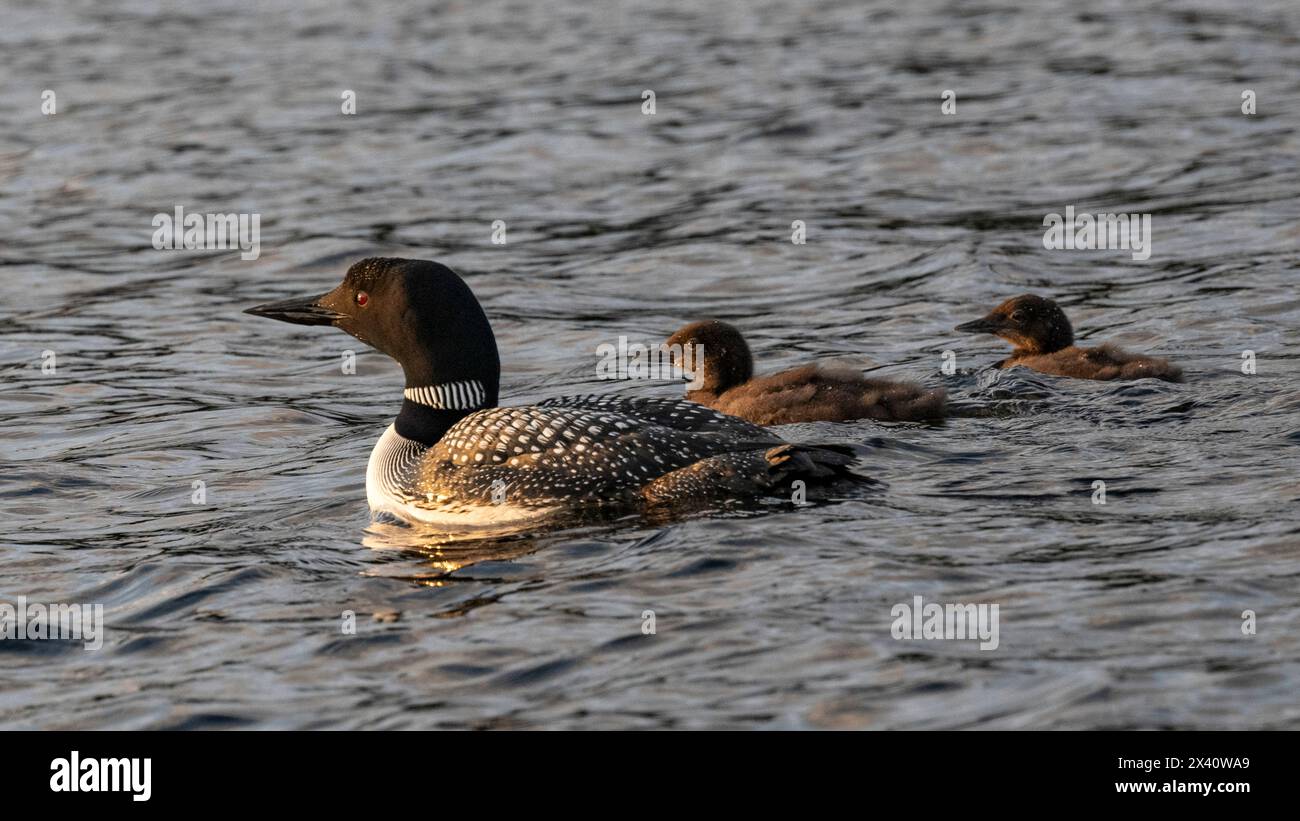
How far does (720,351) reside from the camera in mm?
9055

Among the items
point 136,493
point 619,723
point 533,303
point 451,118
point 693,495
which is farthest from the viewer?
point 451,118

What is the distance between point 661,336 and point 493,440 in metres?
3.48

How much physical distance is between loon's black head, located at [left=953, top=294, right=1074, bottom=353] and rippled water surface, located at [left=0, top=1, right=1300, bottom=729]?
0.86 ft

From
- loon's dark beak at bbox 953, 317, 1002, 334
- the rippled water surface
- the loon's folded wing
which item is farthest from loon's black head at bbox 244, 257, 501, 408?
loon's dark beak at bbox 953, 317, 1002, 334

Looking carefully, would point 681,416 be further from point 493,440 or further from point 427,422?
point 427,422

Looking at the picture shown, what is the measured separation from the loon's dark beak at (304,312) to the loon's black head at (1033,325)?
11.1 ft

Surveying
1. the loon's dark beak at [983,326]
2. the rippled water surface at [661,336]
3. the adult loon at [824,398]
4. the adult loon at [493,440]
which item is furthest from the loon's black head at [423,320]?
the loon's dark beak at [983,326]

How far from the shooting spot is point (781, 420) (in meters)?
8.52

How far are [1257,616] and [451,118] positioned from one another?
1147 centimetres

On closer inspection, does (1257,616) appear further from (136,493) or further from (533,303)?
(533,303)

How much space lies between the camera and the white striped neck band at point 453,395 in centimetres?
774
